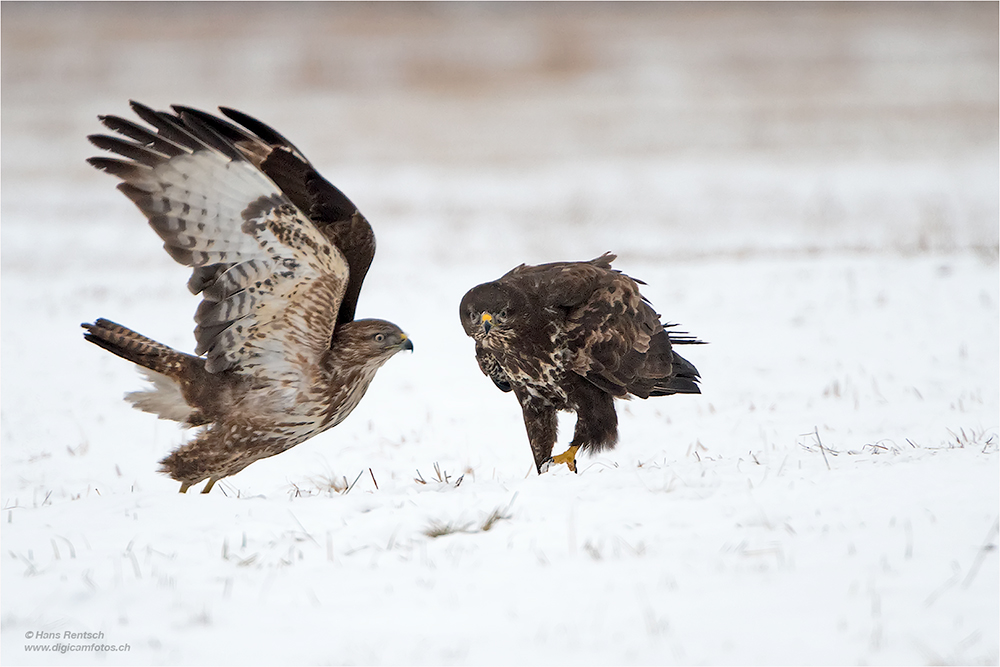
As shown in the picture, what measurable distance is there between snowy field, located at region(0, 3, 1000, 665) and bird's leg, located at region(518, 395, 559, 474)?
1.20 ft

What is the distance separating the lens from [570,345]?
5312 millimetres

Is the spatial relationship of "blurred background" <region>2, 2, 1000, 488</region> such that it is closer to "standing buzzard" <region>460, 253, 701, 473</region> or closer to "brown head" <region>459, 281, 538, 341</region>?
"standing buzzard" <region>460, 253, 701, 473</region>

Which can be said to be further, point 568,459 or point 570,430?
point 570,430

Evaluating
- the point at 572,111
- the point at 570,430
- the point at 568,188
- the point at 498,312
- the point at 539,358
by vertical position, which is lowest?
the point at 570,430

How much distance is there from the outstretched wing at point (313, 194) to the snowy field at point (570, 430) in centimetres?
118

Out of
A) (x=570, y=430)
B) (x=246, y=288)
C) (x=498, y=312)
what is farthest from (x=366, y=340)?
(x=570, y=430)

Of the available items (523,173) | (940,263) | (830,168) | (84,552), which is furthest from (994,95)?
(84,552)

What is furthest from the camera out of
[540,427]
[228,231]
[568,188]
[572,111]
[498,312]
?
[572,111]

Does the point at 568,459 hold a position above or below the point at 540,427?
below

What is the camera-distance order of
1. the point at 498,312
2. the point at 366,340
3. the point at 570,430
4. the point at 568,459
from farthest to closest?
the point at 570,430 < the point at 568,459 < the point at 498,312 < the point at 366,340

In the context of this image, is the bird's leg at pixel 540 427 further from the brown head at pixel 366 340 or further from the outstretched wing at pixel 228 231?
the outstretched wing at pixel 228 231

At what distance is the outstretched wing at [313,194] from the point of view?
191 inches

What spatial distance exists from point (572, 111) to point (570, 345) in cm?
2073

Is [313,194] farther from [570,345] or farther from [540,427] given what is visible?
[540,427]
